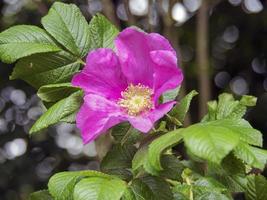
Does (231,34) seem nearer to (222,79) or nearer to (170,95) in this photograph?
(222,79)

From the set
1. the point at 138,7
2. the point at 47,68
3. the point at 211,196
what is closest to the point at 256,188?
the point at 211,196

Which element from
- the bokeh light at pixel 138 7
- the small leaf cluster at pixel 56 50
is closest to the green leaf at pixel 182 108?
the small leaf cluster at pixel 56 50

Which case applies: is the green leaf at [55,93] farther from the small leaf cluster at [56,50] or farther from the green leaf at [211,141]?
the green leaf at [211,141]

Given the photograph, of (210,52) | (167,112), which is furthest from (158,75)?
(210,52)

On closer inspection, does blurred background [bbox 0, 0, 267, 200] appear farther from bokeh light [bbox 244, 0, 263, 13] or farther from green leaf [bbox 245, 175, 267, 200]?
green leaf [bbox 245, 175, 267, 200]

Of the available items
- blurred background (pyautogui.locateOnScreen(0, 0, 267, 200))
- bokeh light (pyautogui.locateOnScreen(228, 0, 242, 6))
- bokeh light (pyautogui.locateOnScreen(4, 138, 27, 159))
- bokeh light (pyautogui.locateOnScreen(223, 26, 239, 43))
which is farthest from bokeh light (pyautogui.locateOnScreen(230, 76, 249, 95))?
bokeh light (pyautogui.locateOnScreen(4, 138, 27, 159))

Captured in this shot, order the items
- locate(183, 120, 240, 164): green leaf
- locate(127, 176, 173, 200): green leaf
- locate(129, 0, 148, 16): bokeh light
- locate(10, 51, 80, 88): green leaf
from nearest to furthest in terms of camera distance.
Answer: locate(183, 120, 240, 164): green leaf < locate(127, 176, 173, 200): green leaf < locate(10, 51, 80, 88): green leaf < locate(129, 0, 148, 16): bokeh light
